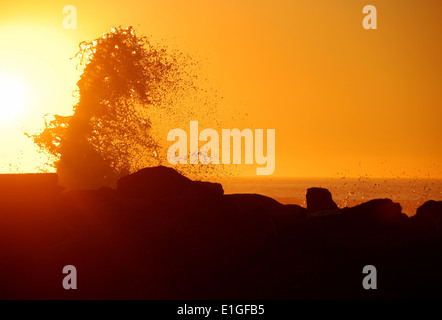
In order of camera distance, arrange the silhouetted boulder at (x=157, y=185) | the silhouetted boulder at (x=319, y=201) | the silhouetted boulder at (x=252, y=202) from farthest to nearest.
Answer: the silhouetted boulder at (x=319, y=201), the silhouetted boulder at (x=252, y=202), the silhouetted boulder at (x=157, y=185)

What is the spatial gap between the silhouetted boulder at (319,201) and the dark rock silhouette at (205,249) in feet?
12.9

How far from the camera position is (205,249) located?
55.0 feet

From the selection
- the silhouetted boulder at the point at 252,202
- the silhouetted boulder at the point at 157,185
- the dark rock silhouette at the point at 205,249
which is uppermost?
the silhouetted boulder at the point at 157,185

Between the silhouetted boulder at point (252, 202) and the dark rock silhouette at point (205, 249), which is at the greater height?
the silhouetted boulder at point (252, 202)

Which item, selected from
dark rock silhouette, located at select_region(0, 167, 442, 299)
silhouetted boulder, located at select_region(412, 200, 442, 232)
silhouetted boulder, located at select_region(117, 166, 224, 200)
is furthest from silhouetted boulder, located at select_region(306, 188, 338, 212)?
silhouetted boulder, located at select_region(117, 166, 224, 200)

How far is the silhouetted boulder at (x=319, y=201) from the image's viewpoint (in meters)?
23.3

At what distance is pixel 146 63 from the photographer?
37.1 metres

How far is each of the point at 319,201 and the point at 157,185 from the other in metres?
6.44

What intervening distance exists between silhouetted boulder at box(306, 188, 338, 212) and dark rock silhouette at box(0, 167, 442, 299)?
3.92 m

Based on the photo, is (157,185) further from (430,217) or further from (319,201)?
(430,217)

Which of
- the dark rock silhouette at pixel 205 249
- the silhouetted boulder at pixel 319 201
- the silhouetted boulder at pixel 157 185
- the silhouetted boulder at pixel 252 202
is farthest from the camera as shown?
the silhouetted boulder at pixel 319 201

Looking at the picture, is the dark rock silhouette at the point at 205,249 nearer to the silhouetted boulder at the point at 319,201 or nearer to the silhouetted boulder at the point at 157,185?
the silhouetted boulder at the point at 157,185

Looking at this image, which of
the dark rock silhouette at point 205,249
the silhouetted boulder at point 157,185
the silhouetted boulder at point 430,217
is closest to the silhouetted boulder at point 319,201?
the silhouetted boulder at point 430,217
